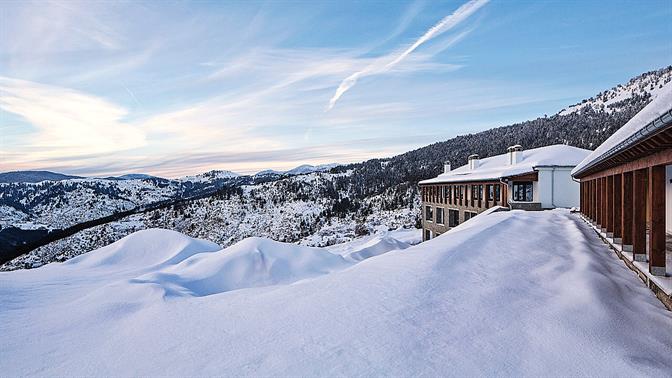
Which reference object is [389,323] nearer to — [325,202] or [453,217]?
[453,217]

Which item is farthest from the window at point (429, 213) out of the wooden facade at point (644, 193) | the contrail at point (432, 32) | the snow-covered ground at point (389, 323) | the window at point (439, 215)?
the snow-covered ground at point (389, 323)

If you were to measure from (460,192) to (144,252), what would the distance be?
23.7 meters

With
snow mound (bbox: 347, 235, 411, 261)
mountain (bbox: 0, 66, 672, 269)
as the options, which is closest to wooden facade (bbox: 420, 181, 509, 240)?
snow mound (bbox: 347, 235, 411, 261)

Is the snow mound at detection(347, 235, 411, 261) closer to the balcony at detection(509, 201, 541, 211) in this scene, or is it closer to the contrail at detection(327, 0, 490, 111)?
the balcony at detection(509, 201, 541, 211)

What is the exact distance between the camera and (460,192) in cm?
2973

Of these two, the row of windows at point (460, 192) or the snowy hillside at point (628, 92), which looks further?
the snowy hillside at point (628, 92)

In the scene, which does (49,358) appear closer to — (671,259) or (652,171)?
(652,171)

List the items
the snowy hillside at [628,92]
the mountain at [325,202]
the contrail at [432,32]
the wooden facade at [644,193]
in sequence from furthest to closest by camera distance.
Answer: the snowy hillside at [628,92]
the mountain at [325,202]
the contrail at [432,32]
the wooden facade at [644,193]

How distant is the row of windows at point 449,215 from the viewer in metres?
28.5

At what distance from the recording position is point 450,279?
5.79 metres

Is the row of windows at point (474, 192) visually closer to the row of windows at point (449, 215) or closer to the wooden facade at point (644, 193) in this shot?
the row of windows at point (449, 215)

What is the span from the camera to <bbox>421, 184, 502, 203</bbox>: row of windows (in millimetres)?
25094

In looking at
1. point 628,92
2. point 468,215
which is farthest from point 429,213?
point 628,92

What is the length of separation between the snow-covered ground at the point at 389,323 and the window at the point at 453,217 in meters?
22.3
